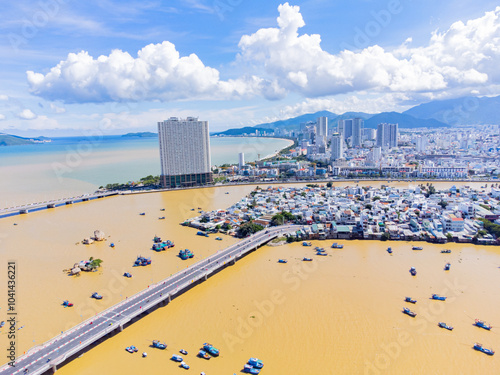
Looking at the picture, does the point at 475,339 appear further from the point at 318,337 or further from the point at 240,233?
the point at 240,233

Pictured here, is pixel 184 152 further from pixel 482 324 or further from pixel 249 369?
pixel 482 324

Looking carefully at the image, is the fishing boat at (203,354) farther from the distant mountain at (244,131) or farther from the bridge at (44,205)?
the distant mountain at (244,131)

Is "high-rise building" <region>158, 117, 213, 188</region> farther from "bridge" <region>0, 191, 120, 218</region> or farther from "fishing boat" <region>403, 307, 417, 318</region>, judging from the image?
"fishing boat" <region>403, 307, 417, 318</region>

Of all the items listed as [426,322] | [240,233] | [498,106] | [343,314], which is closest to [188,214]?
[240,233]

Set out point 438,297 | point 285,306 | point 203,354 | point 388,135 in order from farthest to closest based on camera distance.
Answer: point 388,135, point 438,297, point 285,306, point 203,354

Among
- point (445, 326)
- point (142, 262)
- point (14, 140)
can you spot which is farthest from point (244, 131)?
point (445, 326)

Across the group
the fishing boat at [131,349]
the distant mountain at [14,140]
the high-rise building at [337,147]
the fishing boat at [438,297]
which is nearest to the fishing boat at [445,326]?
the fishing boat at [438,297]
